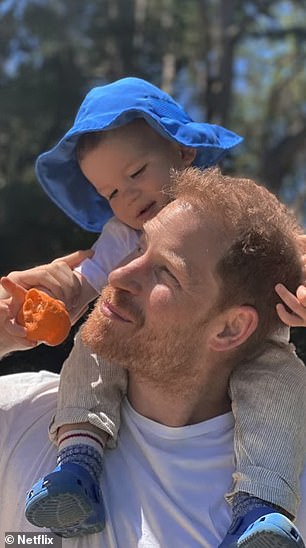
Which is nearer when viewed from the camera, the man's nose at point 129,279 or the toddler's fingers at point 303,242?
the man's nose at point 129,279

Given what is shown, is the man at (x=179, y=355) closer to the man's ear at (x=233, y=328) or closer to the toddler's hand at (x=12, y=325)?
the man's ear at (x=233, y=328)

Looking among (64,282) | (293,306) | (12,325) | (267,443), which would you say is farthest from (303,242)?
(12,325)

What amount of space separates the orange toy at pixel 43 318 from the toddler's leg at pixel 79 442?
0.09 metres

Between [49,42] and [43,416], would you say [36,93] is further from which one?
[43,416]

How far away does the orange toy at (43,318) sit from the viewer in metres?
1.75

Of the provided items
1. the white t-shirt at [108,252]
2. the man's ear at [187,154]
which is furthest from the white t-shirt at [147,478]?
the man's ear at [187,154]

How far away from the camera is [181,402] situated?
5.86 ft

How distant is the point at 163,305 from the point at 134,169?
0.52 m

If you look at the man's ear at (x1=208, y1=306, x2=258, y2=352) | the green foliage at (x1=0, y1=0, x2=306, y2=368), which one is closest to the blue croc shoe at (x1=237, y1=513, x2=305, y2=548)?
the man's ear at (x1=208, y1=306, x2=258, y2=352)

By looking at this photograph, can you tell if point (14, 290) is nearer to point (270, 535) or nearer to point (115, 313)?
point (115, 313)

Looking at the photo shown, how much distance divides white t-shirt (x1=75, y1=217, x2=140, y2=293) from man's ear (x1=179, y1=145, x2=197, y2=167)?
257 millimetres

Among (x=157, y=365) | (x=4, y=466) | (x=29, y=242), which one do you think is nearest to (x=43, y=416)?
(x=4, y=466)

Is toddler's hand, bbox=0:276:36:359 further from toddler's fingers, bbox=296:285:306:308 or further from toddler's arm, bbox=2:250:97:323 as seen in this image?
toddler's fingers, bbox=296:285:306:308

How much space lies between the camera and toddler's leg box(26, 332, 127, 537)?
5.13 feet
